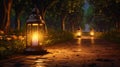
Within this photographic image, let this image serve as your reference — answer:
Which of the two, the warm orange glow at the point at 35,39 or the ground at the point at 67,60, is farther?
the warm orange glow at the point at 35,39

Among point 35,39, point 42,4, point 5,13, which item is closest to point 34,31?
point 35,39

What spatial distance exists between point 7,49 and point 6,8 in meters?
7.53

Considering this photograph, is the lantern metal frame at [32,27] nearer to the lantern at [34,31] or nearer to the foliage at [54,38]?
the lantern at [34,31]

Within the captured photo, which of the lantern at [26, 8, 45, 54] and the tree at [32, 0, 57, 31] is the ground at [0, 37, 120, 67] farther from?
the tree at [32, 0, 57, 31]

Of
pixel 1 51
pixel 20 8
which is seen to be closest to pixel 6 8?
pixel 1 51

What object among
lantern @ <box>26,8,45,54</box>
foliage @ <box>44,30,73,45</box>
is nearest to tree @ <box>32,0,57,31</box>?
foliage @ <box>44,30,73,45</box>

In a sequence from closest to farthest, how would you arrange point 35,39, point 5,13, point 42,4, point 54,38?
point 35,39, point 5,13, point 54,38, point 42,4

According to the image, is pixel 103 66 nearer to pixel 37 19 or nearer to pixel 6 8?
pixel 37 19

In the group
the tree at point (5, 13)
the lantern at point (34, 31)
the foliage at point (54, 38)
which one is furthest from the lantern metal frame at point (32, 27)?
the foliage at point (54, 38)

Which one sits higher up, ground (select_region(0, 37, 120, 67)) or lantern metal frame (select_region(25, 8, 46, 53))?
lantern metal frame (select_region(25, 8, 46, 53))

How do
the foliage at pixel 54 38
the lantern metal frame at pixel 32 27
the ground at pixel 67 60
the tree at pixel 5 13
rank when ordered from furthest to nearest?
1. the foliage at pixel 54 38
2. the tree at pixel 5 13
3. the lantern metal frame at pixel 32 27
4. the ground at pixel 67 60

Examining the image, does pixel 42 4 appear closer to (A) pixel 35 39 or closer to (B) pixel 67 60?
(A) pixel 35 39

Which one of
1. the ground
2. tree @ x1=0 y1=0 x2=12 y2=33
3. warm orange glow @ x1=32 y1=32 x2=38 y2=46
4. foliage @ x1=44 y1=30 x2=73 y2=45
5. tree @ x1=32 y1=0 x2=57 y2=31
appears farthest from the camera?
tree @ x1=32 y1=0 x2=57 y2=31

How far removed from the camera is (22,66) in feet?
42.2
